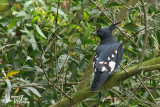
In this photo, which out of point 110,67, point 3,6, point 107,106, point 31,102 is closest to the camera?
point 3,6

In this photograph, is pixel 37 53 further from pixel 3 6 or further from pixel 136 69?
pixel 3 6

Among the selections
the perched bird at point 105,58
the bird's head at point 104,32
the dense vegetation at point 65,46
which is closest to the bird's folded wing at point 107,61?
the perched bird at point 105,58

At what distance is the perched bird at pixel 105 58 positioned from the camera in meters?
2.04

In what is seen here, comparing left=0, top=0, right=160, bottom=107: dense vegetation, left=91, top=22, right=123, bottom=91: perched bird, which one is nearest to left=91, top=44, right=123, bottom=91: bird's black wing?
left=91, top=22, right=123, bottom=91: perched bird

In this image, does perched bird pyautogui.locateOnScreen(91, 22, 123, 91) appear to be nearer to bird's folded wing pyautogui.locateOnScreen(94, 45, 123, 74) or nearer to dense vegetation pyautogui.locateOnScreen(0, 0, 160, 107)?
bird's folded wing pyautogui.locateOnScreen(94, 45, 123, 74)

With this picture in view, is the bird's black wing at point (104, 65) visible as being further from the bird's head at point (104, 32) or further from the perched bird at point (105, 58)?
the bird's head at point (104, 32)

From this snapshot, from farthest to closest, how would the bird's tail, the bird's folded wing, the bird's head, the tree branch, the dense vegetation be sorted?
1. the bird's head
2. the dense vegetation
3. the bird's folded wing
4. the bird's tail
5. the tree branch

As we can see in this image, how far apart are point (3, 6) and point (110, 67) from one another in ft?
6.23

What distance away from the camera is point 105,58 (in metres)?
2.42

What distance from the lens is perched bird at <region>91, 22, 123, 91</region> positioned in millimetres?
2039

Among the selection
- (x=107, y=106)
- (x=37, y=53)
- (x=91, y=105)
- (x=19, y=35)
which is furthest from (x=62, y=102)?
(x=91, y=105)

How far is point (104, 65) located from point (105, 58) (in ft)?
0.47

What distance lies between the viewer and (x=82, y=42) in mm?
2688

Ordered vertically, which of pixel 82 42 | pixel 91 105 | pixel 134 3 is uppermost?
pixel 134 3
